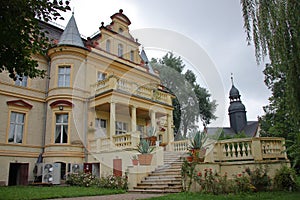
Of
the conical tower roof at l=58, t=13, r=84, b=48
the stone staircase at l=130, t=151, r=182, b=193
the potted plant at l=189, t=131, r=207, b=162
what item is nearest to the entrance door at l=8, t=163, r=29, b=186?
the stone staircase at l=130, t=151, r=182, b=193

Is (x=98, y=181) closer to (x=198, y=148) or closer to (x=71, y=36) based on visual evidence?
(x=198, y=148)

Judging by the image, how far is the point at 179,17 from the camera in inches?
415

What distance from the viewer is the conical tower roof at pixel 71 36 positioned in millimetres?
→ 16875

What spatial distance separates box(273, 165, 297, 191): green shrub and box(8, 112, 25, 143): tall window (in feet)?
42.9

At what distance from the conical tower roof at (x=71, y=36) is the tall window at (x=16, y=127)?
5.27 m

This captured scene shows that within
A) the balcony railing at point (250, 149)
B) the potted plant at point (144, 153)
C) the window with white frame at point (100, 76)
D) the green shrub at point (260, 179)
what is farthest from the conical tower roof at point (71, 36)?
the green shrub at point (260, 179)

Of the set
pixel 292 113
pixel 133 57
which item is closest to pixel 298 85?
pixel 292 113

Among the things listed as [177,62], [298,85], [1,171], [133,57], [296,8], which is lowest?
[1,171]

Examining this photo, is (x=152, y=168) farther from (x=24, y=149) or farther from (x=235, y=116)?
(x=235, y=116)

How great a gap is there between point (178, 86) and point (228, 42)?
23124mm

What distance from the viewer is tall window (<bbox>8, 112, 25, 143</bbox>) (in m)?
14.3

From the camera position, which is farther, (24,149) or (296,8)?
(24,149)

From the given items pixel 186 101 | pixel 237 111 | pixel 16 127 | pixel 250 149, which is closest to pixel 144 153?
pixel 250 149

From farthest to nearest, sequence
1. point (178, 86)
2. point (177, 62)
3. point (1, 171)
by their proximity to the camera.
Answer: point (177, 62), point (178, 86), point (1, 171)
